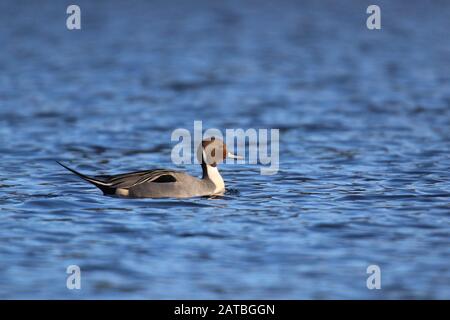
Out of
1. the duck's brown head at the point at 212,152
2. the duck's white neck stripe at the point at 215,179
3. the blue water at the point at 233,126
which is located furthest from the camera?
the duck's brown head at the point at 212,152

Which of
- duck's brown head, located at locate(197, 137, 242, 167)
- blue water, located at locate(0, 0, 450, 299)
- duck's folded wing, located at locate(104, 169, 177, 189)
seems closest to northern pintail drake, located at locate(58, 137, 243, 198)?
duck's folded wing, located at locate(104, 169, 177, 189)

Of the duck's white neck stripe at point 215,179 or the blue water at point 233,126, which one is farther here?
the duck's white neck stripe at point 215,179

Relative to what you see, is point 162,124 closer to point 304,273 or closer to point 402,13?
point 304,273

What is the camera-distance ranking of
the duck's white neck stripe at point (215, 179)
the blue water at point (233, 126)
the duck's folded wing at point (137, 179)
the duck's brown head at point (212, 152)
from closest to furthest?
the blue water at point (233, 126) → the duck's folded wing at point (137, 179) → the duck's white neck stripe at point (215, 179) → the duck's brown head at point (212, 152)

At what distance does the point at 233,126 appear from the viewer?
18531 millimetres

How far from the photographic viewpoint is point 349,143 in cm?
1684

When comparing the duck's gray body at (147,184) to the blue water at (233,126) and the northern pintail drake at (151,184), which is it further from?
the blue water at (233,126)

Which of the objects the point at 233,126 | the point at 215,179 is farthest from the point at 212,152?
the point at 233,126

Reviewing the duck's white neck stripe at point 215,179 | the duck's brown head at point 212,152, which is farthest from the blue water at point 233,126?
the duck's brown head at point 212,152

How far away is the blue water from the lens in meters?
9.66

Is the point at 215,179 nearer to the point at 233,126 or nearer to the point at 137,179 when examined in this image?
the point at 137,179

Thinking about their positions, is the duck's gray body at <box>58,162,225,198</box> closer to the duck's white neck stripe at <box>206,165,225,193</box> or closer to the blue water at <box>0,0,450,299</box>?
the blue water at <box>0,0,450,299</box>

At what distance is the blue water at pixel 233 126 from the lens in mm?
9656

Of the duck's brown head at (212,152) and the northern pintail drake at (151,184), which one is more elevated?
the duck's brown head at (212,152)
